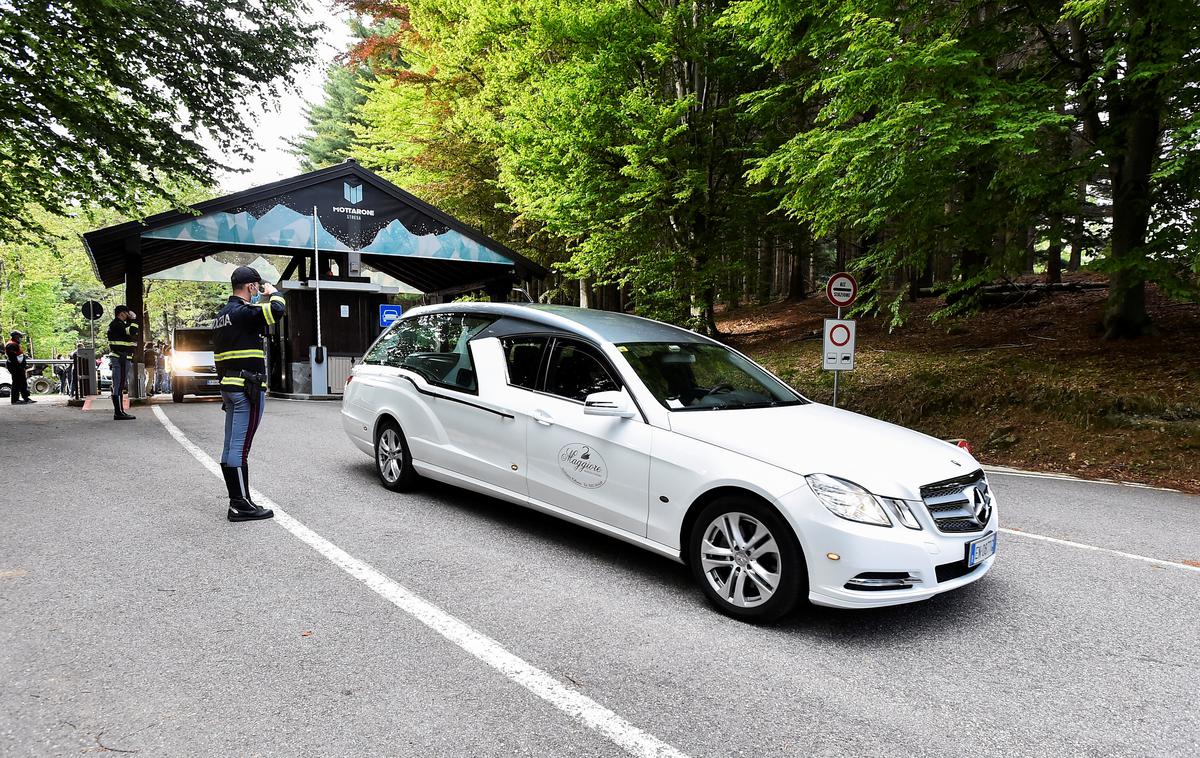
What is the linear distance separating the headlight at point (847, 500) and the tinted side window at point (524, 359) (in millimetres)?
2286

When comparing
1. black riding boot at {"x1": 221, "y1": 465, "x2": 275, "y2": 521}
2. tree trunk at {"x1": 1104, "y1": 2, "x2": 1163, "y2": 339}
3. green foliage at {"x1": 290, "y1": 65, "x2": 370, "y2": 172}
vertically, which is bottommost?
black riding boot at {"x1": 221, "y1": 465, "x2": 275, "y2": 521}

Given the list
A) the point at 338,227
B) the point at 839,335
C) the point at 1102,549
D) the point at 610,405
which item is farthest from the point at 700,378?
the point at 338,227

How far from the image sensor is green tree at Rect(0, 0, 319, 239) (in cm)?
1089

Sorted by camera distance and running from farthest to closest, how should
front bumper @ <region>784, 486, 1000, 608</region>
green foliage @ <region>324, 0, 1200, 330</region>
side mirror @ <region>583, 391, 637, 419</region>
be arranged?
green foliage @ <region>324, 0, 1200, 330</region> → side mirror @ <region>583, 391, 637, 419</region> → front bumper @ <region>784, 486, 1000, 608</region>

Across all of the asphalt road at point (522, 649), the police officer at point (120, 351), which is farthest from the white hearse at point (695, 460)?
the police officer at point (120, 351)

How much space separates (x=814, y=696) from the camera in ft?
9.84

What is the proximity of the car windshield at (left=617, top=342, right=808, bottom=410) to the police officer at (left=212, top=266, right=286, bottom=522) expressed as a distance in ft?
9.83

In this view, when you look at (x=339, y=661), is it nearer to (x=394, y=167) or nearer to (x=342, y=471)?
(x=342, y=471)

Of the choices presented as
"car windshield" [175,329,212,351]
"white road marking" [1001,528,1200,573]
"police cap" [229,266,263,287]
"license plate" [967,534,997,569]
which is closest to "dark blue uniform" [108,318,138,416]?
"car windshield" [175,329,212,351]

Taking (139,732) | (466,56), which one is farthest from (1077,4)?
(466,56)

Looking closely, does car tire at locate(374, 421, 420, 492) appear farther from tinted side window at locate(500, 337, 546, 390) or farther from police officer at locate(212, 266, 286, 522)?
tinted side window at locate(500, 337, 546, 390)

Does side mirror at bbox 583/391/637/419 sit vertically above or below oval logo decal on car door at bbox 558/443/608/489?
above

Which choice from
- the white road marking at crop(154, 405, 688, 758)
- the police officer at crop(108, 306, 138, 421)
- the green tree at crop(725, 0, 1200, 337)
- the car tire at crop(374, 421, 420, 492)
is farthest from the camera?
the police officer at crop(108, 306, 138, 421)

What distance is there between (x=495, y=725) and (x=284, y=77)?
576 inches
